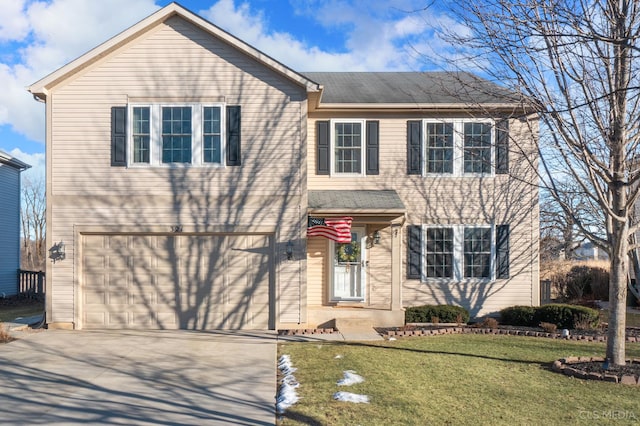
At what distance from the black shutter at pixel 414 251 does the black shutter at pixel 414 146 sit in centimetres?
161

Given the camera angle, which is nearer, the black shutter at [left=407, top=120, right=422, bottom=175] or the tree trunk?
the tree trunk

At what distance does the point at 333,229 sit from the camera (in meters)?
12.1

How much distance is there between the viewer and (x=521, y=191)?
14.3 metres

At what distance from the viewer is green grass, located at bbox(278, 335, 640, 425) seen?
5.95m

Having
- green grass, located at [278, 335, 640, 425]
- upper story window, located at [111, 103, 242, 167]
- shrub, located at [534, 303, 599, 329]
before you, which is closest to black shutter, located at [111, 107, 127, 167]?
upper story window, located at [111, 103, 242, 167]

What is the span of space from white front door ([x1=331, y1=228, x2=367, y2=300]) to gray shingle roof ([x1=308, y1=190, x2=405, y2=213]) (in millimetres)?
1263

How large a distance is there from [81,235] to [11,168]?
33.2 ft

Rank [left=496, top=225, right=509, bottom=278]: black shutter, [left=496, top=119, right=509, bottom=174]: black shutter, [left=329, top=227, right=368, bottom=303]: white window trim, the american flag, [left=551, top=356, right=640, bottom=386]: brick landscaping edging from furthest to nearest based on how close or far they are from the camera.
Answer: [left=496, top=225, right=509, bottom=278]: black shutter < [left=496, top=119, right=509, bottom=174]: black shutter < [left=329, top=227, right=368, bottom=303]: white window trim < the american flag < [left=551, top=356, right=640, bottom=386]: brick landscaping edging

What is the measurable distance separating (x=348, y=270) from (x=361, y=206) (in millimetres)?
1957

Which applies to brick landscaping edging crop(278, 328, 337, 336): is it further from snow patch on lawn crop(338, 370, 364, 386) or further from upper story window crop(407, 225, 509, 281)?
snow patch on lawn crop(338, 370, 364, 386)

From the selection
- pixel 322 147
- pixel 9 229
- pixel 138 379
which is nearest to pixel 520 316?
pixel 322 147

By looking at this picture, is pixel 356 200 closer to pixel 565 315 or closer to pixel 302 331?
pixel 302 331

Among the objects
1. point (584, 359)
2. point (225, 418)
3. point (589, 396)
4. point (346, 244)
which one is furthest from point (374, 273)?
point (225, 418)

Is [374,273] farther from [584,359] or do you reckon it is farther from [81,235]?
[81,235]
